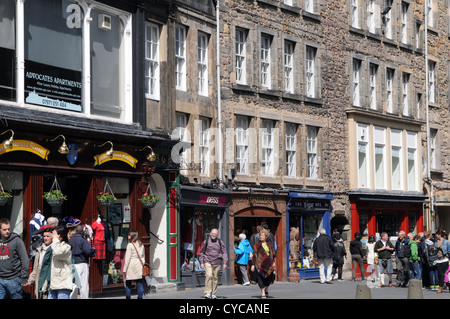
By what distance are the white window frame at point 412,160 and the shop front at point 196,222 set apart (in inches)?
545

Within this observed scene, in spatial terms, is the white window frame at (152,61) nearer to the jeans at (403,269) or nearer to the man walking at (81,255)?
the man walking at (81,255)

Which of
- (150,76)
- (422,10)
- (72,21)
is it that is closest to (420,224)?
(422,10)

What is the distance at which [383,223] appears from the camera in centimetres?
3909

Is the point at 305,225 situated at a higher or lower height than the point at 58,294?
higher

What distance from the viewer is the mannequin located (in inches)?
922

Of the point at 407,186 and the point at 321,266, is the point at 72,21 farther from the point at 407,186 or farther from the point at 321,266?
the point at 407,186

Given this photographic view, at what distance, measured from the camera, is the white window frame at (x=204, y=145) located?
95.0 feet

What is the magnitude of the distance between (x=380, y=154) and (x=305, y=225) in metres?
6.49

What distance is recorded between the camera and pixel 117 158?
23984mm

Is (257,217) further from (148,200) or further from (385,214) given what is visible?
(385,214)

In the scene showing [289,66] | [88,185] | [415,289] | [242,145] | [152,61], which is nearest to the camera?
[415,289]

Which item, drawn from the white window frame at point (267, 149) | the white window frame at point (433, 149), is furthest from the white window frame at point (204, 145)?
the white window frame at point (433, 149)

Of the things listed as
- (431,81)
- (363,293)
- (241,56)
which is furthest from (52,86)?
(431,81)

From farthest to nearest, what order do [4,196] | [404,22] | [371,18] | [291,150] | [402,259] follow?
1. [404,22]
2. [371,18]
3. [291,150]
4. [402,259]
5. [4,196]
